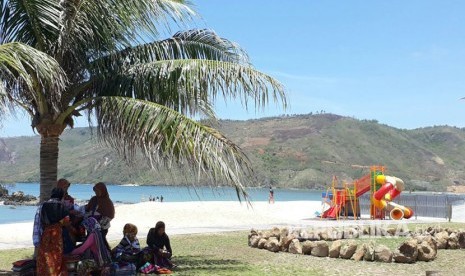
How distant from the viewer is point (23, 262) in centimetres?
891

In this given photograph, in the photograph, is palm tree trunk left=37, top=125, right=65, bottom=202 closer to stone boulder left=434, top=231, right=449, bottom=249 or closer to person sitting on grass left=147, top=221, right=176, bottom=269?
person sitting on grass left=147, top=221, right=176, bottom=269

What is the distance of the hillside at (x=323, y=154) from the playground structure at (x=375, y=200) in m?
99.3

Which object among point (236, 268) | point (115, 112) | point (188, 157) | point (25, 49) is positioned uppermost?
point (25, 49)

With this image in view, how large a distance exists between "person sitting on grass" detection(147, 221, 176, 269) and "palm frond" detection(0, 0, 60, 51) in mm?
3510

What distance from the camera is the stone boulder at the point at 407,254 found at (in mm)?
11664

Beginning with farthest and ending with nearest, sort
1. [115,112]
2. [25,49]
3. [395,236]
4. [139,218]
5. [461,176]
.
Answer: [461,176], [139,218], [395,236], [115,112], [25,49]

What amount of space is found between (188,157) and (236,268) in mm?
2675

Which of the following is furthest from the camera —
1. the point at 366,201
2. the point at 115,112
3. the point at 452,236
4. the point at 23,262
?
the point at 366,201

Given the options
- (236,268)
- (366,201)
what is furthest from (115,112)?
(366,201)

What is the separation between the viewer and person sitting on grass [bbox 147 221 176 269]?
10.3 metres

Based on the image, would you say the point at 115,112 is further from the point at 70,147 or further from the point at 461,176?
the point at 70,147

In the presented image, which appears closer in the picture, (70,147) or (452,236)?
(452,236)

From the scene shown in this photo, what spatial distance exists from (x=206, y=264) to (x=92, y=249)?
327cm

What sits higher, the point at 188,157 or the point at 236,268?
the point at 188,157
